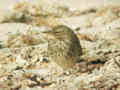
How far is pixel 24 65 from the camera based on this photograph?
275 inches

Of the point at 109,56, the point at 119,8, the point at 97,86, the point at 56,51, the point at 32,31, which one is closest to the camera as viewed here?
the point at 97,86

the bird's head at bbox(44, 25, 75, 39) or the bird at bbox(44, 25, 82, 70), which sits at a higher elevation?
the bird's head at bbox(44, 25, 75, 39)

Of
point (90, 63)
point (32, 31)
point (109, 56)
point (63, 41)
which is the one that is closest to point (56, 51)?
Result: point (63, 41)

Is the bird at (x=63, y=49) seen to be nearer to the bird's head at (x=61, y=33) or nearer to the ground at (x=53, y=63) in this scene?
the bird's head at (x=61, y=33)

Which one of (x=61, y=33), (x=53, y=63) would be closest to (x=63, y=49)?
(x=61, y=33)

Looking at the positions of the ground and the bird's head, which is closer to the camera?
the ground

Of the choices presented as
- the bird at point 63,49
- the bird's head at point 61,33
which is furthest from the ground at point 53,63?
the bird's head at point 61,33

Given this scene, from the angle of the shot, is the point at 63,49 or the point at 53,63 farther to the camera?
the point at 53,63

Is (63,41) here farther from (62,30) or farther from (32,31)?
(32,31)

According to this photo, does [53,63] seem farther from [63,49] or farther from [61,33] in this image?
[61,33]

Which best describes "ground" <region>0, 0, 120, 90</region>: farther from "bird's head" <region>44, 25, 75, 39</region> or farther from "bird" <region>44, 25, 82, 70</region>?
"bird's head" <region>44, 25, 75, 39</region>

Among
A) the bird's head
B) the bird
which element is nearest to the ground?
the bird

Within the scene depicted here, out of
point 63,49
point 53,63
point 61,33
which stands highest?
point 61,33

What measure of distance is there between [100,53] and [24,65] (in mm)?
1458
